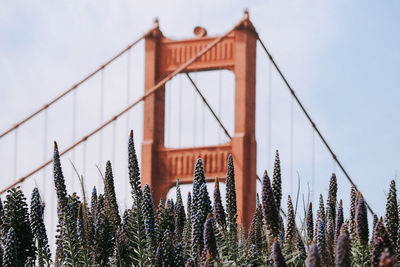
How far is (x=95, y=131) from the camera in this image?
52875 millimetres

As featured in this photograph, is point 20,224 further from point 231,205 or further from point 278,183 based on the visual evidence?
point 278,183

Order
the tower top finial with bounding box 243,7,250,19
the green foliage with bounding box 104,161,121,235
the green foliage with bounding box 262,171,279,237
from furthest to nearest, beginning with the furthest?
the tower top finial with bounding box 243,7,250,19, the green foliage with bounding box 104,161,121,235, the green foliage with bounding box 262,171,279,237

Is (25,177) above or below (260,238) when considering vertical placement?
above

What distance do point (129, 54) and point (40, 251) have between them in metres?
55.0

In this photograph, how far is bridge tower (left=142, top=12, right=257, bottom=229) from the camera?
159 ft

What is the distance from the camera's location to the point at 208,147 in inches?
1975

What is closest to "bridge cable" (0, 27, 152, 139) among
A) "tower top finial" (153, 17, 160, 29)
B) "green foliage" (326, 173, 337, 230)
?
"tower top finial" (153, 17, 160, 29)

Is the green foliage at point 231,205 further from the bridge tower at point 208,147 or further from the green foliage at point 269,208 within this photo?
the bridge tower at point 208,147

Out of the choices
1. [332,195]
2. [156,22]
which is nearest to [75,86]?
[156,22]

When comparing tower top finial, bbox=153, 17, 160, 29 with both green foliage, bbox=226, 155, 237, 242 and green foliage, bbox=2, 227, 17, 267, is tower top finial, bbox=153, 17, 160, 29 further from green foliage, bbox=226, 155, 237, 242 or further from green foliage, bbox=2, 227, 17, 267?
green foliage, bbox=2, 227, 17, 267

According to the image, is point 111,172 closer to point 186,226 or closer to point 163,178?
point 186,226

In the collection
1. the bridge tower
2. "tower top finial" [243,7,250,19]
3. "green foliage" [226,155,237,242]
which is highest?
"tower top finial" [243,7,250,19]

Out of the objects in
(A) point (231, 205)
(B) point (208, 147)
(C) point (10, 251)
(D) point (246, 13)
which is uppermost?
(D) point (246, 13)

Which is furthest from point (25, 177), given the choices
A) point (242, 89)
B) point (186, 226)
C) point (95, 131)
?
point (186, 226)
